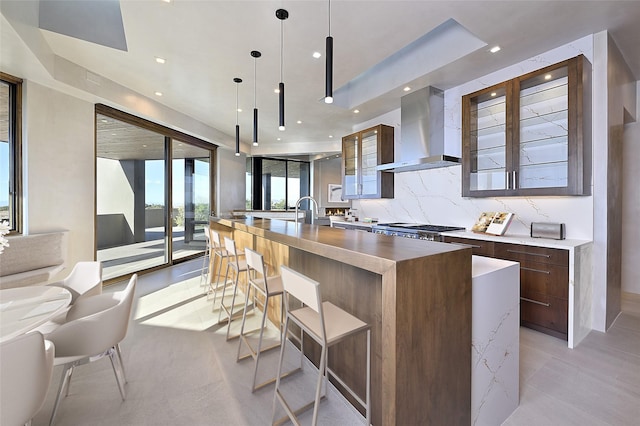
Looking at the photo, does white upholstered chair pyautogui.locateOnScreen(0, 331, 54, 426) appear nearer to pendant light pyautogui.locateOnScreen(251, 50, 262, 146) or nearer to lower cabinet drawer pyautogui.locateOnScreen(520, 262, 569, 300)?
pendant light pyautogui.locateOnScreen(251, 50, 262, 146)

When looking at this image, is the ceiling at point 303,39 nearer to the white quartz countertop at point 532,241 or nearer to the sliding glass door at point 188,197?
the sliding glass door at point 188,197

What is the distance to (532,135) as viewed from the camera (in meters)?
3.00

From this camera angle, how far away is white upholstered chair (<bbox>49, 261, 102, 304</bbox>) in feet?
7.44

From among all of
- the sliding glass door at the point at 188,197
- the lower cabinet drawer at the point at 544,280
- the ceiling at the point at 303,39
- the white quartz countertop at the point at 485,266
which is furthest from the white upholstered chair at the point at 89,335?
the sliding glass door at the point at 188,197

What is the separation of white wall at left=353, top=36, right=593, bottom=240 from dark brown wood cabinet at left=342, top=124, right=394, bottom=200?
0.21 m

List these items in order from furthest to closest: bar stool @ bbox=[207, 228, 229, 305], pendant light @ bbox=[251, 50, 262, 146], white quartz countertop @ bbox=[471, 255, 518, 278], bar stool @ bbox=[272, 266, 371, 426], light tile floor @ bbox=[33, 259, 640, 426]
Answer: bar stool @ bbox=[207, 228, 229, 305] → pendant light @ bbox=[251, 50, 262, 146] → light tile floor @ bbox=[33, 259, 640, 426] → white quartz countertop @ bbox=[471, 255, 518, 278] → bar stool @ bbox=[272, 266, 371, 426]

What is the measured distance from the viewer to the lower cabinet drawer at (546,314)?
2473mm

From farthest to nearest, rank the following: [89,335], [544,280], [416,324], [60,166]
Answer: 1. [60,166]
2. [544,280]
3. [89,335]
4. [416,324]

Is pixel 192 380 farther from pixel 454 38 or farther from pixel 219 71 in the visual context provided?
pixel 454 38

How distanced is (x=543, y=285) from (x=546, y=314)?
282mm

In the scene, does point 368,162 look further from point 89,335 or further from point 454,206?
point 89,335

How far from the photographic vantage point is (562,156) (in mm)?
2805

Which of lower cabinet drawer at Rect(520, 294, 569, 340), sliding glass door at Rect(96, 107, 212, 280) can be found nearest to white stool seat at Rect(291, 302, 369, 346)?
lower cabinet drawer at Rect(520, 294, 569, 340)

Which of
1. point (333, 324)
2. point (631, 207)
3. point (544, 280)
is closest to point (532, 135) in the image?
point (544, 280)
